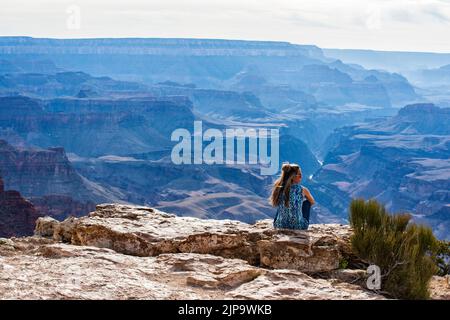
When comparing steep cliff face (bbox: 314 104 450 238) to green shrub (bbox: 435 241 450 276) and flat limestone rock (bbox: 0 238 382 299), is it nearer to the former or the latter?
green shrub (bbox: 435 241 450 276)

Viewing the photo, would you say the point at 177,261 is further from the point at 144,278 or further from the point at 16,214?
the point at 16,214

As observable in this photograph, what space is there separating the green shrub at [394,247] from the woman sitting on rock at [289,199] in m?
0.64

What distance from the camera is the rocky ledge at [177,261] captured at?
6.13 metres

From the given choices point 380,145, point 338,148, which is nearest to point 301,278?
point 380,145

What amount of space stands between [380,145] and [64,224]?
467ft

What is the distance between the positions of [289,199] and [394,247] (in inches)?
54.2

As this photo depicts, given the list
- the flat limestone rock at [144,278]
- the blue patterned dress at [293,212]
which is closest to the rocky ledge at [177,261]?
the flat limestone rock at [144,278]

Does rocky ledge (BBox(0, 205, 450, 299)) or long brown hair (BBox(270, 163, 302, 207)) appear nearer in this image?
rocky ledge (BBox(0, 205, 450, 299))

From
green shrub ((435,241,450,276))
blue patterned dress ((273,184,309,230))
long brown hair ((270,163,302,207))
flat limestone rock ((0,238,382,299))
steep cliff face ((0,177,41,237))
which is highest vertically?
long brown hair ((270,163,302,207))

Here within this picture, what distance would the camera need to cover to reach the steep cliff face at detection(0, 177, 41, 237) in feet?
146

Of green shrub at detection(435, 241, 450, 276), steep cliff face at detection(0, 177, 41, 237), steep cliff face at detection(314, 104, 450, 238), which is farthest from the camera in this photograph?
steep cliff face at detection(314, 104, 450, 238)

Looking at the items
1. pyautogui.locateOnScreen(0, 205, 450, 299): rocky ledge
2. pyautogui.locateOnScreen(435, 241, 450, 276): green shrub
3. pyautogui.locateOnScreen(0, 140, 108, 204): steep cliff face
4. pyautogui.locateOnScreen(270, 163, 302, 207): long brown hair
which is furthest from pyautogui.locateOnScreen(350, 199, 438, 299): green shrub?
pyautogui.locateOnScreen(0, 140, 108, 204): steep cliff face

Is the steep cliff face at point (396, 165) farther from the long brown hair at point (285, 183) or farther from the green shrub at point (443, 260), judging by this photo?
the long brown hair at point (285, 183)
